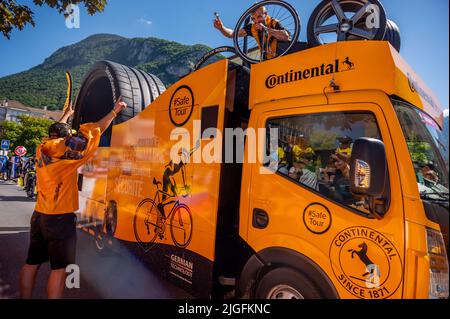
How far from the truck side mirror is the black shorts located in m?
2.74

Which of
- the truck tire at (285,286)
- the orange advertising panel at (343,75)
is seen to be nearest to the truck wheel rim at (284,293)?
the truck tire at (285,286)

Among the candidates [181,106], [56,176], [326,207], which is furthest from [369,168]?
[56,176]

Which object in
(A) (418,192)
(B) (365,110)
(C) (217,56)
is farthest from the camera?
(C) (217,56)

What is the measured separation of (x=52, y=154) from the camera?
2883 millimetres

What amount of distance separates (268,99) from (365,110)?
91 centimetres

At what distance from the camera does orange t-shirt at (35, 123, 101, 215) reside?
9.41ft

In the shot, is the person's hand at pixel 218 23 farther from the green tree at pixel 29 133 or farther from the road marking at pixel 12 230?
the green tree at pixel 29 133

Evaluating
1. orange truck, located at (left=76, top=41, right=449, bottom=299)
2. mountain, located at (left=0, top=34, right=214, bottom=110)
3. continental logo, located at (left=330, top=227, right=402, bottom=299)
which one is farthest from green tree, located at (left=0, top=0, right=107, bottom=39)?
continental logo, located at (left=330, top=227, right=402, bottom=299)

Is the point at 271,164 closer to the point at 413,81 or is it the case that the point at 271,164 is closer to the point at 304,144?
the point at 304,144

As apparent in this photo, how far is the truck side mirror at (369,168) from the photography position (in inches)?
73.7

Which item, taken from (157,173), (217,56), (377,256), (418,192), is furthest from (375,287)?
(217,56)

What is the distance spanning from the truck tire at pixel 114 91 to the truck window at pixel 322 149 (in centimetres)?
322

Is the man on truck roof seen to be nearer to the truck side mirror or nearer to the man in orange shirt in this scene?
the truck side mirror

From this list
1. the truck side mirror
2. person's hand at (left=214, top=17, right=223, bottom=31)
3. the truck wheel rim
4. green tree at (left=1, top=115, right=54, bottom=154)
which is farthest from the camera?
green tree at (left=1, top=115, right=54, bottom=154)
